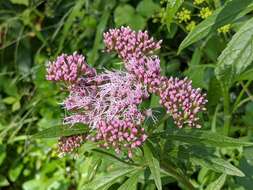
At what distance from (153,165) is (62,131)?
0.93 feet

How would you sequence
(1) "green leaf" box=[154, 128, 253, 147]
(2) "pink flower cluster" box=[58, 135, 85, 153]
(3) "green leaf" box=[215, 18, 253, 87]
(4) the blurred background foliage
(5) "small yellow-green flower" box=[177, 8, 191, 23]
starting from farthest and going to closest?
(4) the blurred background foliage < (5) "small yellow-green flower" box=[177, 8, 191, 23] < (2) "pink flower cluster" box=[58, 135, 85, 153] < (1) "green leaf" box=[154, 128, 253, 147] < (3) "green leaf" box=[215, 18, 253, 87]

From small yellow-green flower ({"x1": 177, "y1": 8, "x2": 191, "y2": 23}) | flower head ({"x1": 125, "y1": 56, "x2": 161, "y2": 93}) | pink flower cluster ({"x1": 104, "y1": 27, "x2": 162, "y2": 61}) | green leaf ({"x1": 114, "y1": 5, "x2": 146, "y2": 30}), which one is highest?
green leaf ({"x1": 114, "y1": 5, "x2": 146, "y2": 30})

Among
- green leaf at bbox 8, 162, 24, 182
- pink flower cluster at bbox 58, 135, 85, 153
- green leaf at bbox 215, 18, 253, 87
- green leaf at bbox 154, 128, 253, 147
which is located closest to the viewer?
green leaf at bbox 215, 18, 253, 87

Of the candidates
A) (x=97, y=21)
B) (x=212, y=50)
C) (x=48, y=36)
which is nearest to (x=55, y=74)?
(x=212, y=50)

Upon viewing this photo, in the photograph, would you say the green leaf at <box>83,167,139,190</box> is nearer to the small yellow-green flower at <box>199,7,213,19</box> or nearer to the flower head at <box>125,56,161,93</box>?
the flower head at <box>125,56,161,93</box>

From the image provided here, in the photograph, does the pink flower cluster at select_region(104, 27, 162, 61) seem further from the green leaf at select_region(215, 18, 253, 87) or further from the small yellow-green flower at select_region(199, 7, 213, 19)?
the small yellow-green flower at select_region(199, 7, 213, 19)

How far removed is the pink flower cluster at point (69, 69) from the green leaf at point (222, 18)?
1.00 ft

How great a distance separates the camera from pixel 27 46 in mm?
3555

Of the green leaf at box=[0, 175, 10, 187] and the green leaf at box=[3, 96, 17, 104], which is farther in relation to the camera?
the green leaf at box=[3, 96, 17, 104]

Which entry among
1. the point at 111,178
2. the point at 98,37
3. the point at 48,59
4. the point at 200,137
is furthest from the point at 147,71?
the point at 48,59

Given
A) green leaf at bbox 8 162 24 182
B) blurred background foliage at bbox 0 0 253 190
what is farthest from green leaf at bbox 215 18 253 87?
green leaf at bbox 8 162 24 182

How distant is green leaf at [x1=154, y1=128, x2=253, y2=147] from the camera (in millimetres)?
1599

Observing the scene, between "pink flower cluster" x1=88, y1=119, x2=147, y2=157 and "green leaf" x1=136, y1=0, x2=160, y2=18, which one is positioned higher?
"green leaf" x1=136, y1=0, x2=160, y2=18

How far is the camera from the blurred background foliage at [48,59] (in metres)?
2.84
